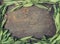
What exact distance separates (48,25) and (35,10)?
237 millimetres

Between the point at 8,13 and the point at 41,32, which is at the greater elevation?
the point at 8,13

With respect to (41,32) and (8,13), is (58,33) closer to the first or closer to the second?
(41,32)

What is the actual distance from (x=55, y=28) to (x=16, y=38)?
1.58 ft

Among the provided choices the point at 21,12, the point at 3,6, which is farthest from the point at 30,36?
the point at 3,6

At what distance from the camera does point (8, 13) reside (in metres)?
3.29

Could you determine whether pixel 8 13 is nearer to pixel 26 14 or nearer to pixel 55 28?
pixel 26 14

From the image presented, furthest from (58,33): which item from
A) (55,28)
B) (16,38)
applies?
(16,38)

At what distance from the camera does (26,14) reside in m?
3.22

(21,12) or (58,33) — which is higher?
(21,12)

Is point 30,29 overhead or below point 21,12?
below

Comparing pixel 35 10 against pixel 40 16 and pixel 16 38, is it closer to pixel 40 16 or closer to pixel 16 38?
pixel 40 16

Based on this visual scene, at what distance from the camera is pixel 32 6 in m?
3.24

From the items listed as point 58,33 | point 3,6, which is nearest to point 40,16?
point 58,33

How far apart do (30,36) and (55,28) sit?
1.03 ft
